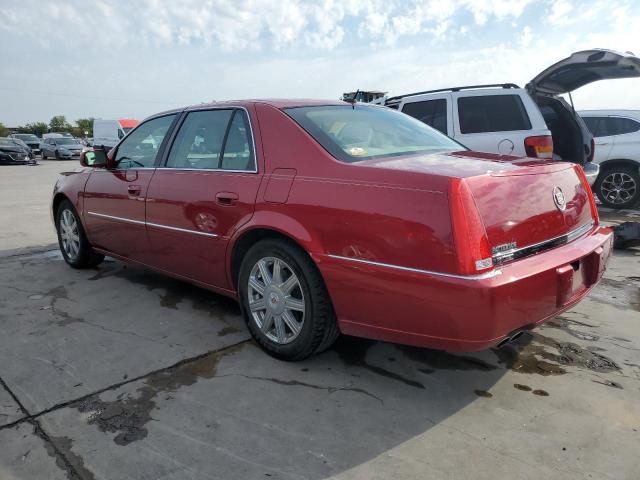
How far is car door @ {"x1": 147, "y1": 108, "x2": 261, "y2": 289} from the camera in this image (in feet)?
10.5

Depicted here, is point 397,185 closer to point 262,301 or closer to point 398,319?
point 398,319

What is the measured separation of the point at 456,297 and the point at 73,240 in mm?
4177

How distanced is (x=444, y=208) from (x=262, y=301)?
135 cm

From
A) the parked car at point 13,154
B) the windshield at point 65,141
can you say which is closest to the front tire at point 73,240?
the parked car at point 13,154

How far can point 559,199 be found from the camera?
272 cm

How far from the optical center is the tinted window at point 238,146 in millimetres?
3223

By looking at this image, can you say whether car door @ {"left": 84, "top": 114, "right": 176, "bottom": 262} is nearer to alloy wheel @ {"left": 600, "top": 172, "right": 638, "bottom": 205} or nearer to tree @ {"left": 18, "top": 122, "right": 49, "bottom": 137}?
alloy wheel @ {"left": 600, "top": 172, "right": 638, "bottom": 205}

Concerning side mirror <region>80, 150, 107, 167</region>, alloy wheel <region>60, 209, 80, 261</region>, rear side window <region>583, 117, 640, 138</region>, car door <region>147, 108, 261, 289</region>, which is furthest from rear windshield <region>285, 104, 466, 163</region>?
rear side window <region>583, 117, 640, 138</region>

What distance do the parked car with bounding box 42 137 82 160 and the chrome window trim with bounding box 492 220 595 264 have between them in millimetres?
32072

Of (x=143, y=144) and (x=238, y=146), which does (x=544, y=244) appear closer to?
(x=238, y=146)

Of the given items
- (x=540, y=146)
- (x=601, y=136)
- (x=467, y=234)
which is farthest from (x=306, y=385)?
(x=601, y=136)

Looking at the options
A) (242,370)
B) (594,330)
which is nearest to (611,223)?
(594,330)

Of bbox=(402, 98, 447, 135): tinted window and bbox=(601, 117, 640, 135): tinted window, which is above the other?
bbox=(402, 98, 447, 135): tinted window

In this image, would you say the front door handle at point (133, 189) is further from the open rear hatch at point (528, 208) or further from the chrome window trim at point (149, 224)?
the open rear hatch at point (528, 208)
